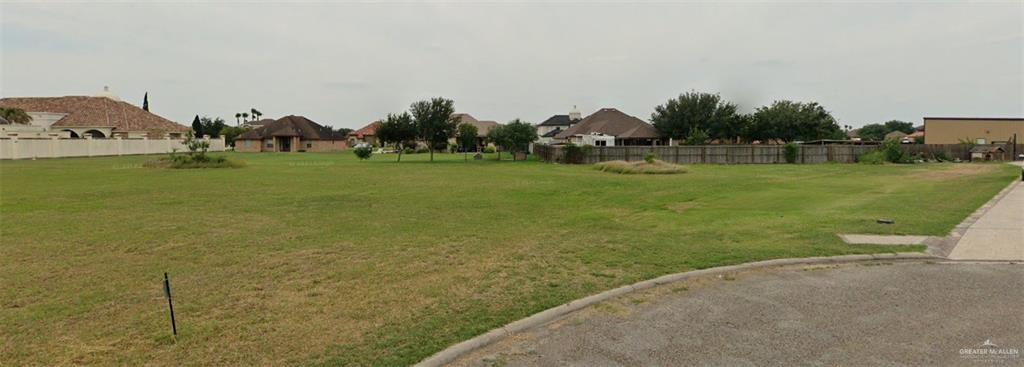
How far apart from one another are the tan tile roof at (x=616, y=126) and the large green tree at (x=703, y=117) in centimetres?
295

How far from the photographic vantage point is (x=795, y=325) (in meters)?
4.94

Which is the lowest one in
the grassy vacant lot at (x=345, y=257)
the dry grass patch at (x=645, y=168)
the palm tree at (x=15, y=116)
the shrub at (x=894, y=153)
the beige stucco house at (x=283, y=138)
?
the grassy vacant lot at (x=345, y=257)

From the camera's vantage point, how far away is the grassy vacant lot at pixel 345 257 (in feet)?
15.3

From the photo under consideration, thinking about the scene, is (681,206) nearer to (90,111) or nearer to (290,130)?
(90,111)

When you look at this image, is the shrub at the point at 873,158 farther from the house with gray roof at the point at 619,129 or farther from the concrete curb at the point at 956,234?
the concrete curb at the point at 956,234

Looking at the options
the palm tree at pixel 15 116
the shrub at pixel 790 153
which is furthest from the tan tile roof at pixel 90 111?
the shrub at pixel 790 153

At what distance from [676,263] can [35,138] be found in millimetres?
59752

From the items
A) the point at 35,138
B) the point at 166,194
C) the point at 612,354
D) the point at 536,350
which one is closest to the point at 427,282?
the point at 536,350

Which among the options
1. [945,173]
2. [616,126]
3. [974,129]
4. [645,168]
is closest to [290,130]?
[616,126]

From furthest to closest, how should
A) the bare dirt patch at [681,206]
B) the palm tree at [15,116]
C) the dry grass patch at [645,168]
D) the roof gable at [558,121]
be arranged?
the roof gable at [558,121], the palm tree at [15,116], the dry grass patch at [645,168], the bare dirt patch at [681,206]

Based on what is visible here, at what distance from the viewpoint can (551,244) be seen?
29.0ft

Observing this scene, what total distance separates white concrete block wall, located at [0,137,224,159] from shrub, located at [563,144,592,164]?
44.0m

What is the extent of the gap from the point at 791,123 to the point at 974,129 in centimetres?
1670

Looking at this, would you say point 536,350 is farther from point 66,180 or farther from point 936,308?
point 66,180
